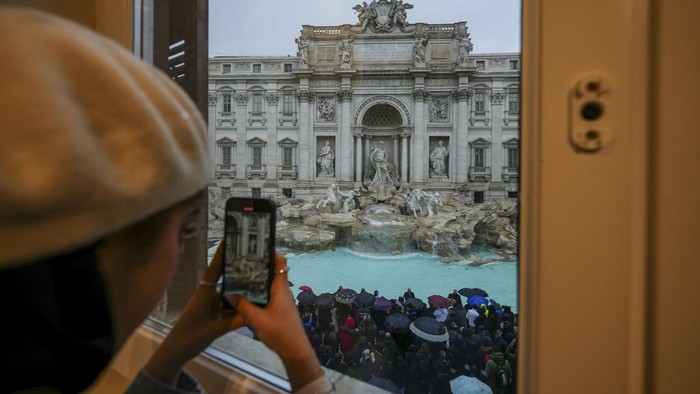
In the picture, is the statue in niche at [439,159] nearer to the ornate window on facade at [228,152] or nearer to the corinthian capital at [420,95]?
the corinthian capital at [420,95]

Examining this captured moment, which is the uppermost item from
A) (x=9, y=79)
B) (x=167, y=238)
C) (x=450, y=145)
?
(x=450, y=145)

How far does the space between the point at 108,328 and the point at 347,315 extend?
171cm

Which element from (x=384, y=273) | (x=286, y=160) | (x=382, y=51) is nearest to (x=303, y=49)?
(x=382, y=51)

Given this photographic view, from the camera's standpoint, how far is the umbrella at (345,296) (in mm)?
1989

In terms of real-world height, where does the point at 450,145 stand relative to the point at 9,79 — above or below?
above

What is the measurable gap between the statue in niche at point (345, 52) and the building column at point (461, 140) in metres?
1.29

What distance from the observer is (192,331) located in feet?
1.60

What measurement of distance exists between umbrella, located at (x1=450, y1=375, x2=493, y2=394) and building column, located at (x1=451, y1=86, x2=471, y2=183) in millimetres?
2018

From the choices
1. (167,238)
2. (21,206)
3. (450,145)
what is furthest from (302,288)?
(450,145)

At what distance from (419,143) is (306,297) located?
301cm

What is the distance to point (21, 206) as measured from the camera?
203 mm

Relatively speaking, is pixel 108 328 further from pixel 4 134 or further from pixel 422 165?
pixel 422 165

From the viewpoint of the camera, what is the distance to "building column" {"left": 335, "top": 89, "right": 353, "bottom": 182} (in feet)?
13.4

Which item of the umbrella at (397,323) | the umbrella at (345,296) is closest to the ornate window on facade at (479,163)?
the umbrella at (397,323)
